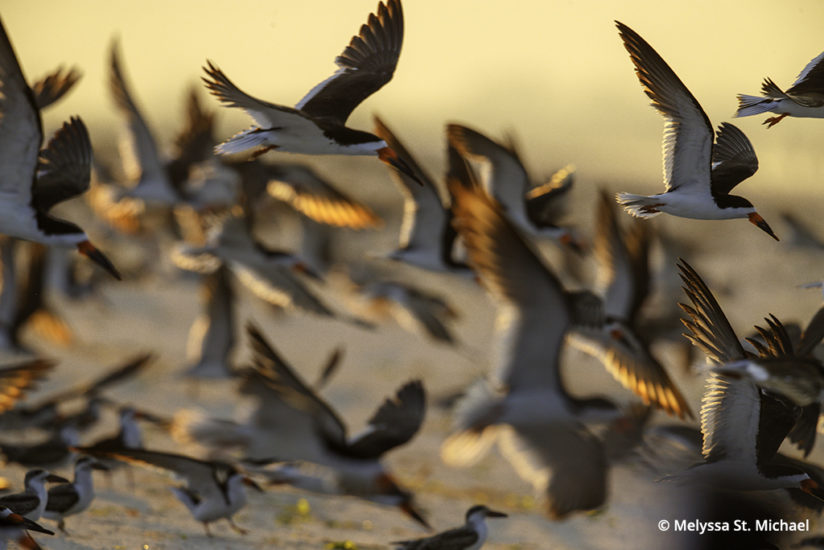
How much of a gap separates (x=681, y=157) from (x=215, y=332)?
5803mm

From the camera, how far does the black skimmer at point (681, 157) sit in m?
4.66

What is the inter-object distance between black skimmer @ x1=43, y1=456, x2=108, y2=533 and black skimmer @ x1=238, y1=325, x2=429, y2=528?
1.05 metres

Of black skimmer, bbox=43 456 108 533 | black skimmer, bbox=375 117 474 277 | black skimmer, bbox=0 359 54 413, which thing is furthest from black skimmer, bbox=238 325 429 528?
black skimmer, bbox=375 117 474 277

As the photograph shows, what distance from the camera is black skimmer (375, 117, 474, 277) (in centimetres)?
791

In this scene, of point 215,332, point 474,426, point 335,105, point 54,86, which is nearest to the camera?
point 335,105

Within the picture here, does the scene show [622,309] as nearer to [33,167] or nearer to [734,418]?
[734,418]

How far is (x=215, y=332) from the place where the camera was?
9656mm

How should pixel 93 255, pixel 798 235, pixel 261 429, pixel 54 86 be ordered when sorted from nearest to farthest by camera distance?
pixel 93 255 < pixel 261 429 < pixel 54 86 < pixel 798 235

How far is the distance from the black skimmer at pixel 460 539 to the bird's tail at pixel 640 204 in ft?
6.73

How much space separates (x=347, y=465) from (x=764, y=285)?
14.6 m

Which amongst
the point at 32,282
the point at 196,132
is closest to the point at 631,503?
the point at 32,282

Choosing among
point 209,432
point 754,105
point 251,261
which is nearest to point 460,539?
point 209,432

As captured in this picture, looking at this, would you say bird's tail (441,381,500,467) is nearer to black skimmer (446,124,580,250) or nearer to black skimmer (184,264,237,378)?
black skimmer (446,124,580,250)

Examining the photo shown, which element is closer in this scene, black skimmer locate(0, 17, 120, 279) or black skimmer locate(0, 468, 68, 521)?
black skimmer locate(0, 17, 120, 279)
